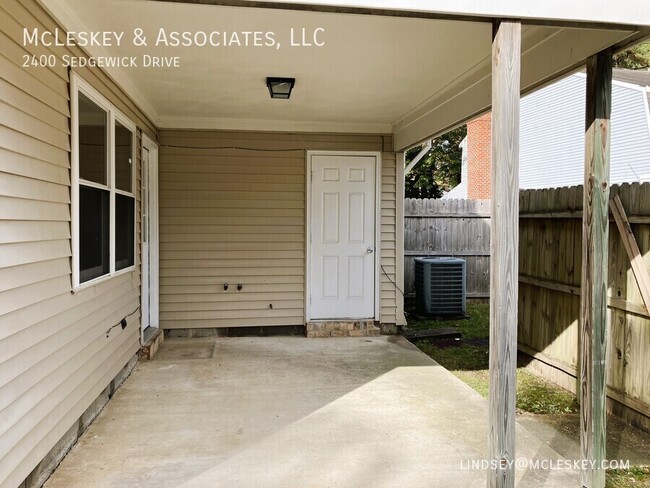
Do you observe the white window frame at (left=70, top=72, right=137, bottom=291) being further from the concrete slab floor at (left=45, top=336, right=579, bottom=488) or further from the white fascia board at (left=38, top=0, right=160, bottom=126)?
the concrete slab floor at (left=45, top=336, right=579, bottom=488)

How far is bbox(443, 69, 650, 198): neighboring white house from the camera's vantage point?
9.12m

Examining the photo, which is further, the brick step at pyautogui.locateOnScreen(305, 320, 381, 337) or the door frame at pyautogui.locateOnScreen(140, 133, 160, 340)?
the brick step at pyautogui.locateOnScreen(305, 320, 381, 337)

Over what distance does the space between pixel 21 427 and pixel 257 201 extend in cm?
384

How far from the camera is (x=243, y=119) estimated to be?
5.68 metres

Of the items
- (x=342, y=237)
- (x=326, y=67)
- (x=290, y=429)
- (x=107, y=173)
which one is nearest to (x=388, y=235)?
(x=342, y=237)

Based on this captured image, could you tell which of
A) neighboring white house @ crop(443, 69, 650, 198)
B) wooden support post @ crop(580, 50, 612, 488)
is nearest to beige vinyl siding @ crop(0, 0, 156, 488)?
wooden support post @ crop(580, 50, 612, 488)

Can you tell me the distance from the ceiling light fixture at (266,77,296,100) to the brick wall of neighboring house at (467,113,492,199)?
12.2 meters

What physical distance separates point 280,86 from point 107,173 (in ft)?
5.13

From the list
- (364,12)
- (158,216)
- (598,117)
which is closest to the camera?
(364,12)

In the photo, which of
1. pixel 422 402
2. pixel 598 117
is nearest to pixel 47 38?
pixel 598 117

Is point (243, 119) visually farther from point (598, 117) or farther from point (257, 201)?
point (598, 117)

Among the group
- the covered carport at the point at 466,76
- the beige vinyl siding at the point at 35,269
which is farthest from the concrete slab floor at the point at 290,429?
the covered carport at the point at 466,76

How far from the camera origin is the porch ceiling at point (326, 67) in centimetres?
286

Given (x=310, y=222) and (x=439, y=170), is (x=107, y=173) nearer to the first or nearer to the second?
(x=310, y=222)
